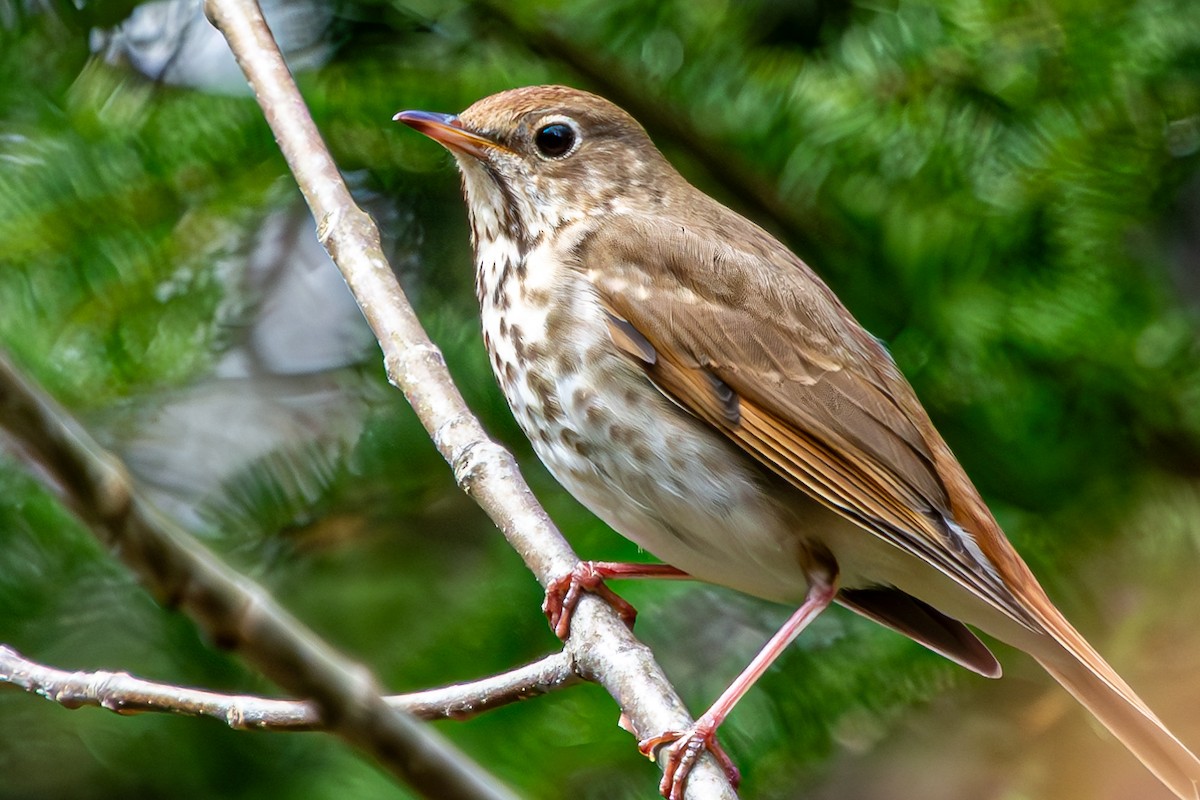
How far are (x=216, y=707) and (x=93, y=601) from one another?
26.3 inches

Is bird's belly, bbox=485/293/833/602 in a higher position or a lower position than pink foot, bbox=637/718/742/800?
higher

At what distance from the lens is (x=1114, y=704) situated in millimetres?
1839

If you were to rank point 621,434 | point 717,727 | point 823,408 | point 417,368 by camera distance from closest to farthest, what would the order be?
point 717,727 < point 417,368 < point 621,434 < point 823,408

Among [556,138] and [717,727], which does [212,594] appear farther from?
[556,138]

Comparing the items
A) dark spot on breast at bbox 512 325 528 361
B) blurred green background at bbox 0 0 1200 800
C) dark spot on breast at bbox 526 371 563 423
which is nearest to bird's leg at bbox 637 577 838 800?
blurred green background at bbox 0 0 1200 800

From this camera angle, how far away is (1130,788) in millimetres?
1904

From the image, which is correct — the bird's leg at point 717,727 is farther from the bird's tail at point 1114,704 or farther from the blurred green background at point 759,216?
the bird's tail at point 1114,704

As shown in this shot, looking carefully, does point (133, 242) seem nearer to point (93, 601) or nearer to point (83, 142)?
point (83, 142)

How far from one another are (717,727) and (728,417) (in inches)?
20.0

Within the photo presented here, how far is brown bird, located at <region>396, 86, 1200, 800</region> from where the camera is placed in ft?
6.30

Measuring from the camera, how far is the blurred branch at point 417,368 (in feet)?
5.33

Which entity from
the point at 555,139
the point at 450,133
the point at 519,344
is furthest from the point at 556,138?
the point at 519,344

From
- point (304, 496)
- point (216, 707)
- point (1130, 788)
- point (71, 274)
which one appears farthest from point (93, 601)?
point (1130, 788)

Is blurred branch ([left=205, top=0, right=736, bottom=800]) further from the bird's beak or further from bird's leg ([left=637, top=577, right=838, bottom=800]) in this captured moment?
the bird's beak
